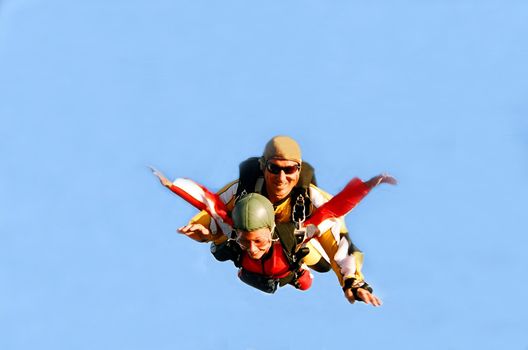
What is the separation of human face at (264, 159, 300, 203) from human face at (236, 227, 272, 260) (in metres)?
0.71

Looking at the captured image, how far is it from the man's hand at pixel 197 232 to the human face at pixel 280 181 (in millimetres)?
963

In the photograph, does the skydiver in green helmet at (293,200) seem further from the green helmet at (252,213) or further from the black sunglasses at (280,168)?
the green helmet at (252,213)

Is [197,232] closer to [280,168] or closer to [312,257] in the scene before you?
[280,168]

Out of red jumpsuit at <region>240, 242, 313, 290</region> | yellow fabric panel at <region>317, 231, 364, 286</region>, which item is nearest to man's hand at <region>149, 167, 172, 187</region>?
red jumpsuit at <region>240, 242, 313, 290</region>

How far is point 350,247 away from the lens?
11.8 meters

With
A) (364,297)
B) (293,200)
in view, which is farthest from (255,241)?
(364,297)

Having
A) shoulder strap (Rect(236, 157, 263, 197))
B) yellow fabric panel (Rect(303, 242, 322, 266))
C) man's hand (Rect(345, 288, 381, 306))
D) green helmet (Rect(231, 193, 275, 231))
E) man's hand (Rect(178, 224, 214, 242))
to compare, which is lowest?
man's hand (Rect(345, 288, 381, 306))

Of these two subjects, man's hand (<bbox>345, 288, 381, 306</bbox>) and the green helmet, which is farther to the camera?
man's hand (<bbox>345, 288, 381, 306</bbox>)

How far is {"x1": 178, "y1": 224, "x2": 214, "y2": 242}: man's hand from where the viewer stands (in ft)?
36.1

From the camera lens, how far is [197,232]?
1123 cm

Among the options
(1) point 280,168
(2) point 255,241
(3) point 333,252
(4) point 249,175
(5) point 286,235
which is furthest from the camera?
(3) point 333,252

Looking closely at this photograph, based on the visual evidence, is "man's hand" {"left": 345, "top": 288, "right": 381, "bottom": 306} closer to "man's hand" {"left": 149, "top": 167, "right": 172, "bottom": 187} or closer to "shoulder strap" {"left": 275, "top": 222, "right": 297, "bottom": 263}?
"shoulder strap" {"left": 275, "top": 222, "right": 297, "bottom": 263}

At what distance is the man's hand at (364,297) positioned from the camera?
11.0m

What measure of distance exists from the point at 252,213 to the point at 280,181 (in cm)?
82
